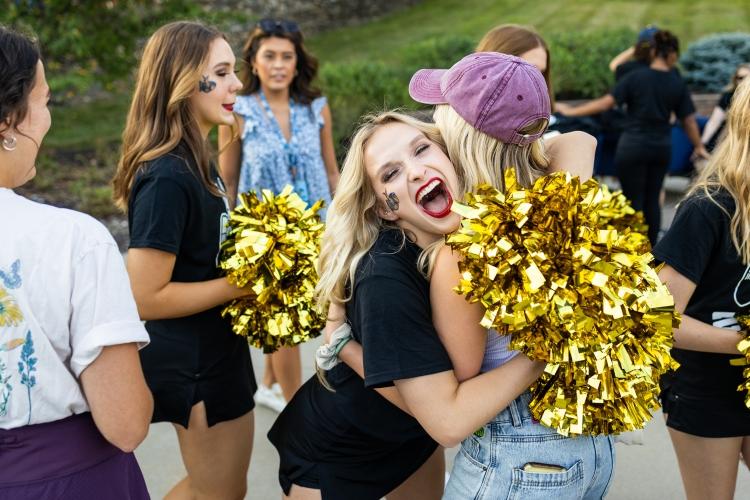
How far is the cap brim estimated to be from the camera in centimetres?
207

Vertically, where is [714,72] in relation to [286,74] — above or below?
below

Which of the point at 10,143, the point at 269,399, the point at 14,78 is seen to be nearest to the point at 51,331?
the point at 10,143

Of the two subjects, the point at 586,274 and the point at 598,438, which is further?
the point at 598,438

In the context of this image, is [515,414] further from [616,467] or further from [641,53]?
[641,53]

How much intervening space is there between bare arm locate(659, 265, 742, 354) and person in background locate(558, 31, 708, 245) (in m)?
4.75

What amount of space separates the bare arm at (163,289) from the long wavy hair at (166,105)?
31 centimetres

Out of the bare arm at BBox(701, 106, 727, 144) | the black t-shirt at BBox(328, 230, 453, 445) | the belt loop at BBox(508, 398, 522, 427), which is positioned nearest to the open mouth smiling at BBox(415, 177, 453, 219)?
the black t-shirt at BBox(328, 230, 453, 445)

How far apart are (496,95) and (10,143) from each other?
109 cm

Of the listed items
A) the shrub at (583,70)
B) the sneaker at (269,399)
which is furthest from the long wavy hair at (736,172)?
the shrub at (583,70)

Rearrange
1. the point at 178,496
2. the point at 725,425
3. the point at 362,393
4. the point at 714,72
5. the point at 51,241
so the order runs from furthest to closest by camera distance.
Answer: the point at 714,72, the point at 178,496, the point at 725,425, the point at 362,393, the point at 51,241

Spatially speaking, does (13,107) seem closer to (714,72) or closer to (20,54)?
(20,54)

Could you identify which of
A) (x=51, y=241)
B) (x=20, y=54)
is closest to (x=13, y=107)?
(x=20, y=54)

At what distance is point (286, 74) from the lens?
456 cm

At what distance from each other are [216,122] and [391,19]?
17975 millimetres
